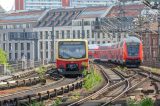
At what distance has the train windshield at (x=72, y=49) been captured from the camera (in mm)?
35750

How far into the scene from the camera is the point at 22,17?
501 ft

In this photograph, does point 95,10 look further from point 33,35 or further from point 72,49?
point 72,49

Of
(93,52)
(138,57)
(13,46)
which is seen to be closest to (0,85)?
(138,57)

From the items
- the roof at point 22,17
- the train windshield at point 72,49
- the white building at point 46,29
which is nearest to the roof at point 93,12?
the white building at point 46,29

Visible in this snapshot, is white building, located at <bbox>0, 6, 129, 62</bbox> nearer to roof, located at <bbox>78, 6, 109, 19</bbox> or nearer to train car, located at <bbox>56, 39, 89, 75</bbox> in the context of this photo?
roof, located at <bbox>78, 6, 109, 19</bbox>

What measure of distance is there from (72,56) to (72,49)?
1.53 ft

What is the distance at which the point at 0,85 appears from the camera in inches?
1036

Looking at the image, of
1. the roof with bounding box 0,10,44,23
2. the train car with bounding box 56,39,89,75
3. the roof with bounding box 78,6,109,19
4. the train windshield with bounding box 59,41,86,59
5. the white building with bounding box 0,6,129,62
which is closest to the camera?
the train car with bounding box 56,39,89,75

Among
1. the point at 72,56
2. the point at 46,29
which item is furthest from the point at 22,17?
the point at 72,56

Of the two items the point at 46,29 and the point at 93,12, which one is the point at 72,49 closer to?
the point at 93,12

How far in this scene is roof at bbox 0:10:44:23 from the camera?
149m

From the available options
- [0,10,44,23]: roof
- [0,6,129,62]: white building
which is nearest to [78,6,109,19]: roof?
[0,6,129,62]: white building

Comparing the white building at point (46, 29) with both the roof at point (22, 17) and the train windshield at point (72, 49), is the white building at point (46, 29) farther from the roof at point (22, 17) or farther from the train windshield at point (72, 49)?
the train windshield at point (72, 49)

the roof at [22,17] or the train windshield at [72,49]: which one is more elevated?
the roof at [22,17]
